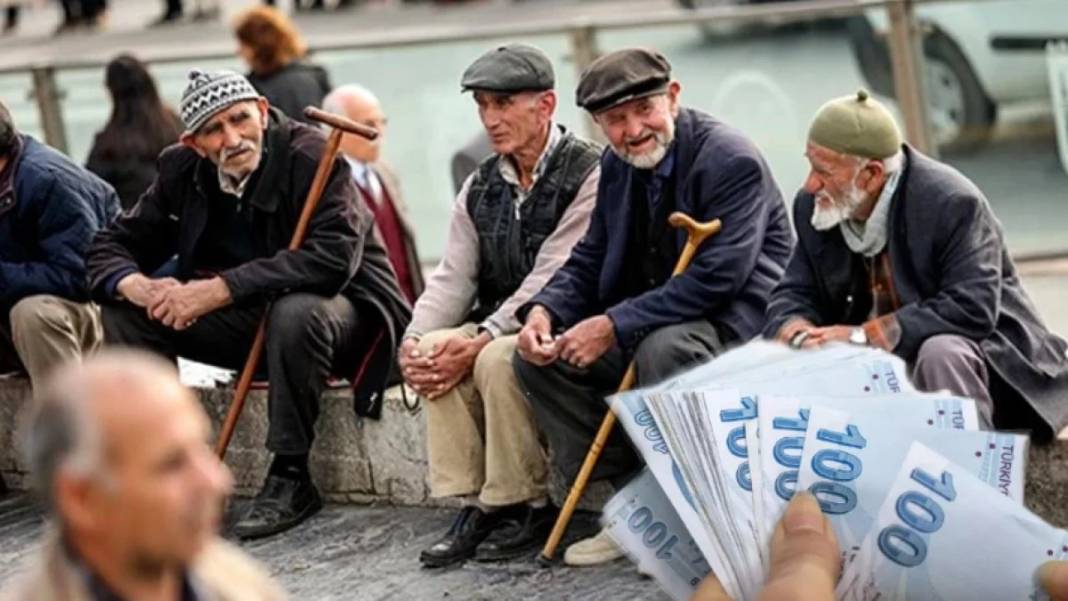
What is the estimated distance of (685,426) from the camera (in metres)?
5.73

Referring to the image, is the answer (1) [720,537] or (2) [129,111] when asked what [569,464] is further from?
(2) [129,111]

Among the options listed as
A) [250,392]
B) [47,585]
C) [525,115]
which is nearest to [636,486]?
[525,115]

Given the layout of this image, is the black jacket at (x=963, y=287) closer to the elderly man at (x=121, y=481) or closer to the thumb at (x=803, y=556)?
the thumb at (x=803, y=556)

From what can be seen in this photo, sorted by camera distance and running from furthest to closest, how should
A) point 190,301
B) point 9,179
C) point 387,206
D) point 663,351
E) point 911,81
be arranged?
point 911,81 → point 387,206 → point 9,179 → point 190,301 → point 663,351

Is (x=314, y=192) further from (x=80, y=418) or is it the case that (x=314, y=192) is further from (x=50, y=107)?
(x=50, y=107)

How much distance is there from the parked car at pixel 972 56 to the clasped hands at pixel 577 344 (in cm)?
394

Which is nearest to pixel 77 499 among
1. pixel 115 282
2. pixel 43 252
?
pixel 115 282

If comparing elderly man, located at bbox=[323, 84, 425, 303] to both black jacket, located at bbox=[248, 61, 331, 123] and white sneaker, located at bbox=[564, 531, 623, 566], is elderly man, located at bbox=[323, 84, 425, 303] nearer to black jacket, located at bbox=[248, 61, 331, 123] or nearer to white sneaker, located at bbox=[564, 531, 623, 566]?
black jacket, located at bbox=[248, 61, 331, 123]

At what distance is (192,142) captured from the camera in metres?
7.28

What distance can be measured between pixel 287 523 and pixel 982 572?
2460mm

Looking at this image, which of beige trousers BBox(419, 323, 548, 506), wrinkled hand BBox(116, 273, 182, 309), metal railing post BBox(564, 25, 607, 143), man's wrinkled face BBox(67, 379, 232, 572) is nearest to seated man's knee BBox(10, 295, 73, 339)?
wrinkled hand BBox(116, 273, 182, 309)

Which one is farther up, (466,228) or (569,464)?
(466,228)

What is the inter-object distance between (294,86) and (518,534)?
13.0 feet

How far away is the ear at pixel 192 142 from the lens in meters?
7.24
